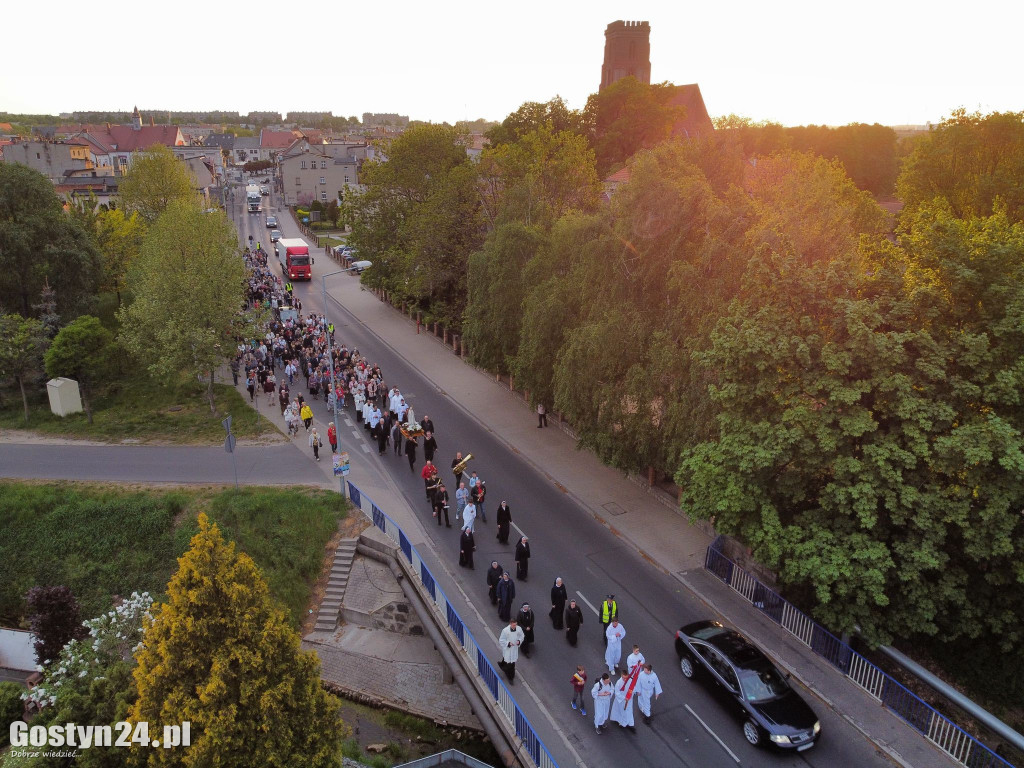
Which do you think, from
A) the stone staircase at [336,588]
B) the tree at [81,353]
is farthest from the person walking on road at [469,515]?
the tree at [81,353]

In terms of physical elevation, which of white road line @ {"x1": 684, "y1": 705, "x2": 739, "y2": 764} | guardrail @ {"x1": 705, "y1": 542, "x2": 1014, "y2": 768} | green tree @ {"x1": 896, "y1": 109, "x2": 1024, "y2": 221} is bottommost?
white road line @ {"x1": 684, "y1": 705, "x2": 739, "y2": 764}

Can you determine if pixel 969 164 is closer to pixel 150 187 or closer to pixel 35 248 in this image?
pixel 35 248

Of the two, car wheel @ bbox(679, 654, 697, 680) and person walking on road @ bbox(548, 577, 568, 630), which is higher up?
person walking on road @ bbox(548, 577, 568, 630)

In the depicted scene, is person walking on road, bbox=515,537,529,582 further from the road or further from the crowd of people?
the road

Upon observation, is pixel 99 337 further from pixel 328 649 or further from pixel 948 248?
pixel 948 248

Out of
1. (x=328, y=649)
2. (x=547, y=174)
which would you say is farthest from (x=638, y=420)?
(x=547, y=174)

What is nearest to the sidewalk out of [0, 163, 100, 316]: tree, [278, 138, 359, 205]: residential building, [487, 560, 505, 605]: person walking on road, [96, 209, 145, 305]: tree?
[487, 560, 505, 605]: person walking on road
